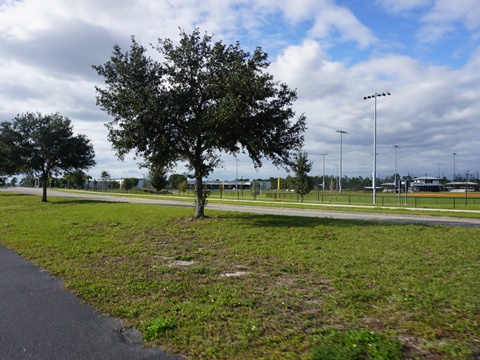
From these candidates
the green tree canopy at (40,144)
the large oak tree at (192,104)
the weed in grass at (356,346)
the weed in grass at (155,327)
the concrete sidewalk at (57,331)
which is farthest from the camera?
the green tree canopy at (40,144)

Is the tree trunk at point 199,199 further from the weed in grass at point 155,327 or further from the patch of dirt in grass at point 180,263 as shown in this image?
the weed in grass at point 155,327

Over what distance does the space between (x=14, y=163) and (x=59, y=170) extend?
12.1 feet

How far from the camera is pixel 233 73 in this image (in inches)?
560

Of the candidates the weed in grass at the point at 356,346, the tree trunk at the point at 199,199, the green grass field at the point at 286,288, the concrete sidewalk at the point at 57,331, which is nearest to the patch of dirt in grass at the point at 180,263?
the green grass field at the point at 286,288

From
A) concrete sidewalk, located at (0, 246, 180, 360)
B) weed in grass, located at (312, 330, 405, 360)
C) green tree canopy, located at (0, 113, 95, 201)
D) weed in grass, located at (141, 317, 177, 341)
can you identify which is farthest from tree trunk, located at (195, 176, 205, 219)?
green tree canopy, located at (0, 113, 95, 201)

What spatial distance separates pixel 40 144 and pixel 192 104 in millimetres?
23653

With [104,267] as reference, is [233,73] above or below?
above

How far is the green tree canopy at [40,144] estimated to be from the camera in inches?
1281

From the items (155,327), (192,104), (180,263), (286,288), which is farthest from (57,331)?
(192,104)

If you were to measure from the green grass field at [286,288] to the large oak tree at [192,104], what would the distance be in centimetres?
413

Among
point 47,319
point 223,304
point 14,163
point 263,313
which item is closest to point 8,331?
point 47,319

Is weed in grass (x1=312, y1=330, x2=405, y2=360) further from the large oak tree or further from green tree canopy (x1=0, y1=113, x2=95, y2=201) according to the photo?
green tree canopy (x1=0, y1=113, x2=95, y2=201)

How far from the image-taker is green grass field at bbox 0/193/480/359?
402cm

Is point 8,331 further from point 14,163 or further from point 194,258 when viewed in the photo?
point 14,163
